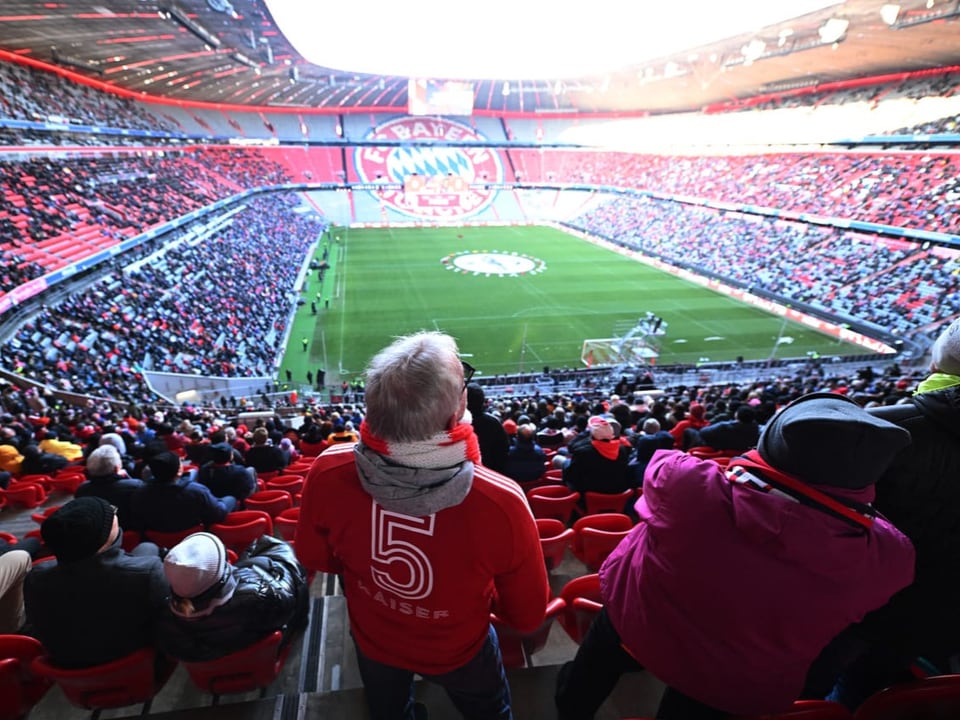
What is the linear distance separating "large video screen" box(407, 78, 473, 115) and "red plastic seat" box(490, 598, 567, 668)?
51.9 metres

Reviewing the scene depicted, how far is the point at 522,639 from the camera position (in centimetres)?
253

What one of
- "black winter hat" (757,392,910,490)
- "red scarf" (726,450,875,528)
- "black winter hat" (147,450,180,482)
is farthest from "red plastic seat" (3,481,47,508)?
"black winter hat" (757,392,910,490)

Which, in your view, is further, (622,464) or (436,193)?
(436,193)

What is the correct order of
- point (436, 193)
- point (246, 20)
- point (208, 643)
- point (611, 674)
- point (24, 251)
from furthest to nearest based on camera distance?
point (436, 193) < point (246, 20) < point (24, 251) < point (208, 643) < point (611, 674)

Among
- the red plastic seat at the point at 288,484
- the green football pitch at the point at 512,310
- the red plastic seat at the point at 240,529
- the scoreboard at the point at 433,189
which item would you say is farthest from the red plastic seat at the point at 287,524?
the scoreboard at the point at 433,189

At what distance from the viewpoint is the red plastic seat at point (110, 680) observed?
6.92 feet

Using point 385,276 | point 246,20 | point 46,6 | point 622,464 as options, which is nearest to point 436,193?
point 385,276

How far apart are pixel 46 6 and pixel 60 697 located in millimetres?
24672

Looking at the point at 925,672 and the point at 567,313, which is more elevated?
the point at 925,672

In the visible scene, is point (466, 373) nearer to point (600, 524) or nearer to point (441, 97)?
point (600, 524)

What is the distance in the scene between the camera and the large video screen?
4812 cm

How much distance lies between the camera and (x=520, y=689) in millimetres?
2188

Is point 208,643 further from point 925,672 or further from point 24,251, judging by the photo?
point 24,251

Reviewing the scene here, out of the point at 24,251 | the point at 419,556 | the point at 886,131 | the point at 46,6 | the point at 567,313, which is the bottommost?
the point at 567,313
